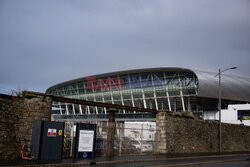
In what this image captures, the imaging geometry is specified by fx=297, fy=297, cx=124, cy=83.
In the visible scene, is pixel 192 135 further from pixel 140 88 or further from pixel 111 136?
pixel 140 88

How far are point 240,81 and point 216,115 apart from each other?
1420 centimetres

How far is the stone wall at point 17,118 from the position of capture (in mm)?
14336

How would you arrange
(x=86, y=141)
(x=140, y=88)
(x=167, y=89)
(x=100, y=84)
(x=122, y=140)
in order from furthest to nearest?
1. (x=100, y=84)
2. (x=140, y=88)
3. (x=167, y=89)
4. (x=122, y=140)
5. (x=86, y=141)

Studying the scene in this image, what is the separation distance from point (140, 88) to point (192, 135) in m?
44.5

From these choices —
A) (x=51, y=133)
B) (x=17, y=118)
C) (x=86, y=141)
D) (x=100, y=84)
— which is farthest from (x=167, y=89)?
(x=51, y=133)

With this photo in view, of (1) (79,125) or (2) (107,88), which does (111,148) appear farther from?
(2) (107,88)

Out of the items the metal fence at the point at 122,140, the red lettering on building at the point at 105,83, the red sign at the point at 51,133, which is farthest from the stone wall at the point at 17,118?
the red lettering on building at the point at 105,83

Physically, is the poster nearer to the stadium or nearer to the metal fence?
the metal fence

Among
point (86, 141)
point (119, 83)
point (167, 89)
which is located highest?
point (119, 83)

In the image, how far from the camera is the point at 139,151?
21000mm

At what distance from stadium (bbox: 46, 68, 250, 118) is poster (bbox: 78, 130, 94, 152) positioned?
46573 millimetres

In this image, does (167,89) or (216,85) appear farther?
(167,89)

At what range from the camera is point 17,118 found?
49.4ft

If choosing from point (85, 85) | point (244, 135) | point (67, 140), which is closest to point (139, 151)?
point (67, 140)
